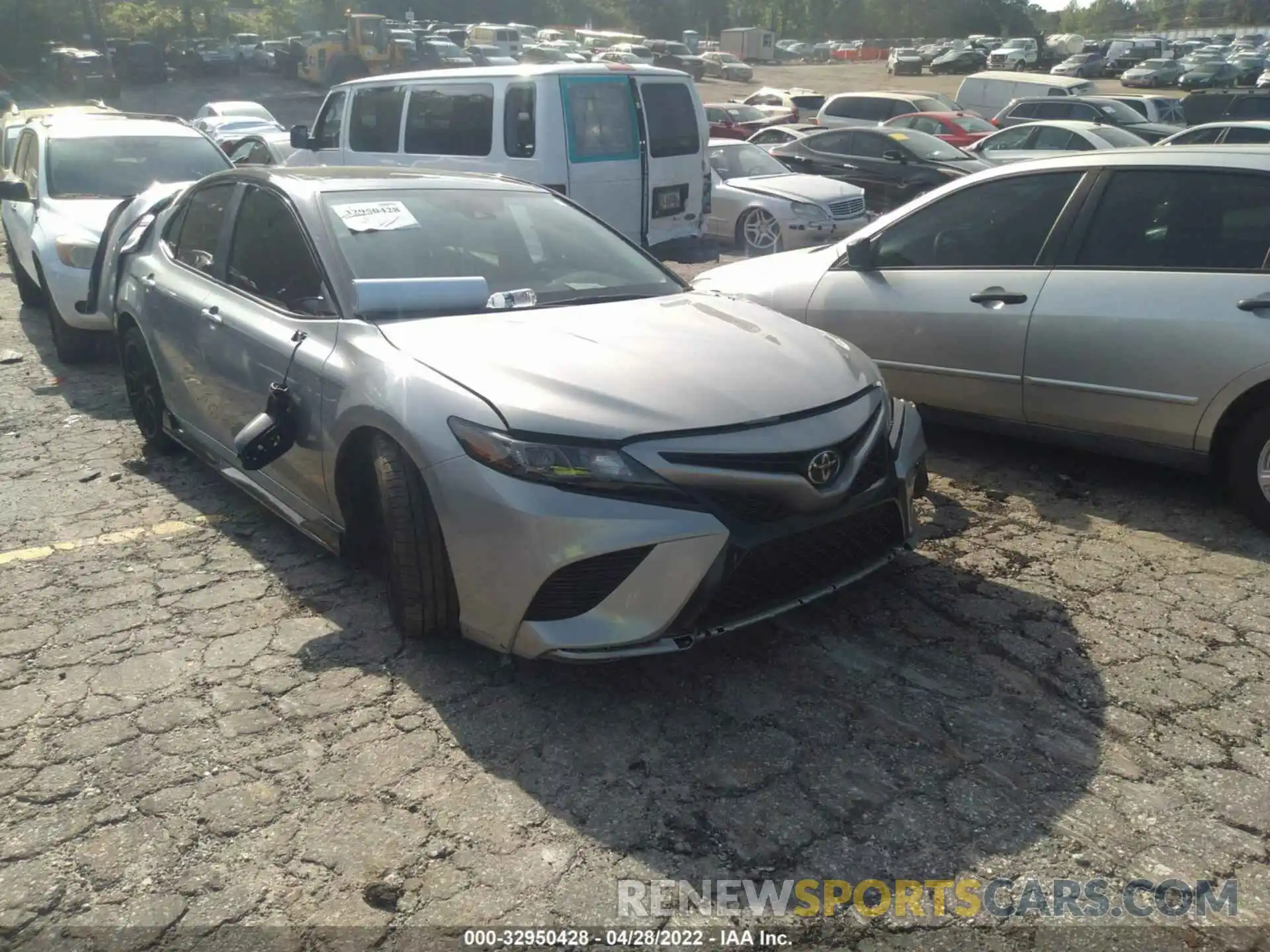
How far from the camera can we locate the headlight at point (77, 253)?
7.56 meters

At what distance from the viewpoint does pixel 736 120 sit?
86.4 feet

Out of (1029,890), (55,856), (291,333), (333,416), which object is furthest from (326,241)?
(1029,890)

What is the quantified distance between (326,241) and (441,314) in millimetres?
612

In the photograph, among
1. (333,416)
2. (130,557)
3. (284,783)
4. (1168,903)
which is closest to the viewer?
(1168,903)

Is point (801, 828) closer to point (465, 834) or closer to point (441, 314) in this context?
point (465, 834)

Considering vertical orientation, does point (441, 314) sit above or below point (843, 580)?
above

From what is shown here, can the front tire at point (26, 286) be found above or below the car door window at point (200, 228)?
below

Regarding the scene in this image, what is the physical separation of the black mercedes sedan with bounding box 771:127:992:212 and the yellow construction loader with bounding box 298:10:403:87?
29.9 metres

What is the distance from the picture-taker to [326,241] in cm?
409

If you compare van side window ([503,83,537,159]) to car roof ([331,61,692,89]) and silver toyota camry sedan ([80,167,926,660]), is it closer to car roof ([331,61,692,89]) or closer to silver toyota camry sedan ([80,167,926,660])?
car roof ([331,61,692,89])

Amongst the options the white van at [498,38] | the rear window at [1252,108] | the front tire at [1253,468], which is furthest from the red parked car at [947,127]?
the white van at [498,38]

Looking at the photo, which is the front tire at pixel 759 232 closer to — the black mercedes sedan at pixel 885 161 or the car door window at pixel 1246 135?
the black mercedes sedan at pixel 885 161

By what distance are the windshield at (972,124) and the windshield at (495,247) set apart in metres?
17.7

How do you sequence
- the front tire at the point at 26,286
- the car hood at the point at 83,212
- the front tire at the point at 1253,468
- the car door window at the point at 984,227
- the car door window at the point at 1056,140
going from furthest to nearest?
the car door window at the point at 1056,140 < the front tire at the point at 26,286 < the car hood at the point at 83,212 < the car door window at the point at 984,227 < the front tire at the point at 1253,468
